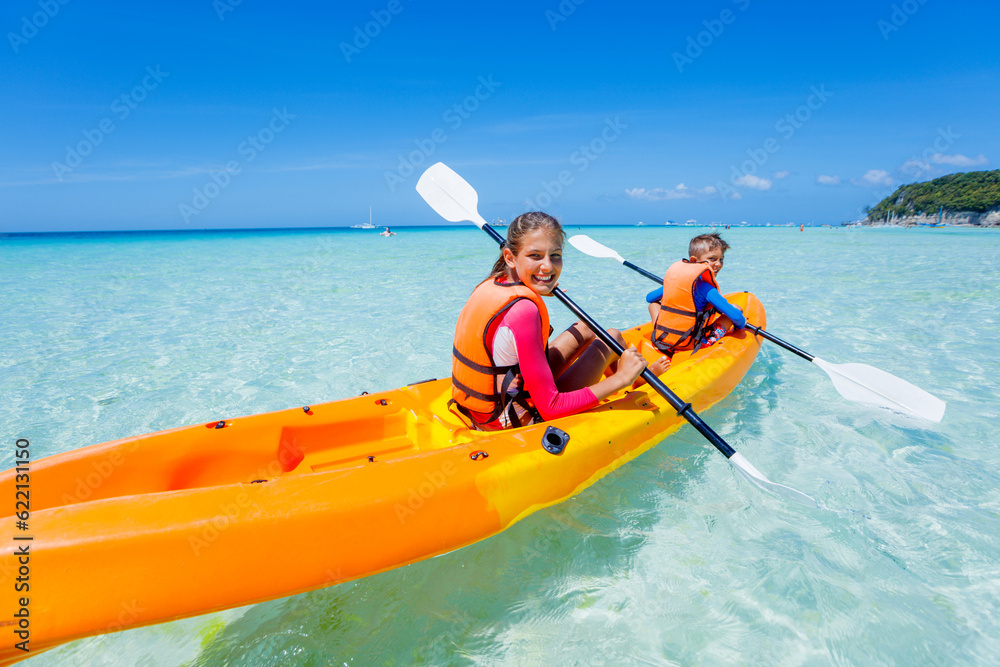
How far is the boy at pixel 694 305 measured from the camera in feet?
13.2

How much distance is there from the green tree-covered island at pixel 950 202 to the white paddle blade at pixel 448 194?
8167cm

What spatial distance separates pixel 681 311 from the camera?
413cm

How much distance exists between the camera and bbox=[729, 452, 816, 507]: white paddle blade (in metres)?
2.40

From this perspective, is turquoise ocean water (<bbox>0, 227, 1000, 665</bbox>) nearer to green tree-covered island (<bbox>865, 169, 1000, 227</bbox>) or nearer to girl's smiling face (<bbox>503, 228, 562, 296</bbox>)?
girl's smiling face (<bbox>503, 228, 562, 296</bbox>)

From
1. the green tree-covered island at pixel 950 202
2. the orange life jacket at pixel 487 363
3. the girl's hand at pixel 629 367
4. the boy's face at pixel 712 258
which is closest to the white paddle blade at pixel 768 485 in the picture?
the girl's hand at pixel 629 367

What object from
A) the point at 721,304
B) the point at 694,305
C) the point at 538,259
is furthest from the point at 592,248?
the point at 538,259

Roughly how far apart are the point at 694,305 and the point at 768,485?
1.90m

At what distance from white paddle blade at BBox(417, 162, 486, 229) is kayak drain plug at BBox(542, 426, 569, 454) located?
234 centimetres

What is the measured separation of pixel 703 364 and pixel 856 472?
3.61 feet

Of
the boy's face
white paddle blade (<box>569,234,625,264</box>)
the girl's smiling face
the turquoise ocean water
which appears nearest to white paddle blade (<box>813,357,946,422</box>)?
the turquoise ocean water

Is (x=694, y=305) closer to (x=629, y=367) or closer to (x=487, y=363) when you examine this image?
(x=629, y=367)

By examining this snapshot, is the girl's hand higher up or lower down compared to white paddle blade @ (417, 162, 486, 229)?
lower down

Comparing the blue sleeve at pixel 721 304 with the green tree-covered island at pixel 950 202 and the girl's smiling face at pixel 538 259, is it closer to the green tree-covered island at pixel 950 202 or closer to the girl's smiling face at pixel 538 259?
the girl's smiling face at pixel 538 259

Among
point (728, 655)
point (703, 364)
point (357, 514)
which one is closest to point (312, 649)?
point (357, 514)
